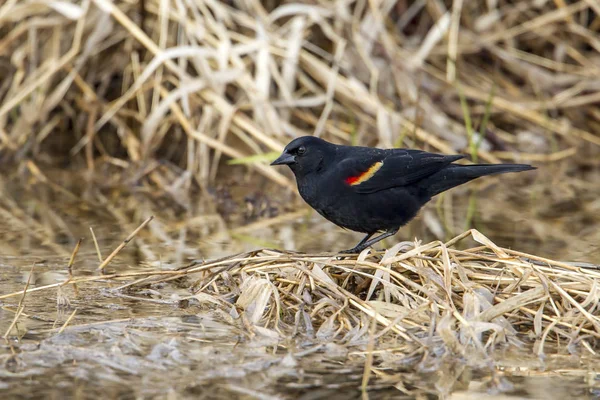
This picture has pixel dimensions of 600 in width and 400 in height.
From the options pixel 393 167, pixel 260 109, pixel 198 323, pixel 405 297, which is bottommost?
pixel 198 323

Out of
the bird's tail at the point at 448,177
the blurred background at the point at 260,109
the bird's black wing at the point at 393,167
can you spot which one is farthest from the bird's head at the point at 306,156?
the blurred background at the point at 260,109

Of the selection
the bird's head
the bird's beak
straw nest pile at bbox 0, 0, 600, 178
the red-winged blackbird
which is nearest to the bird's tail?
the red-winged blackbird

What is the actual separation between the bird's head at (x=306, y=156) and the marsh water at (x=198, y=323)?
0.67 m

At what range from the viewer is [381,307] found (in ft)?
10.4

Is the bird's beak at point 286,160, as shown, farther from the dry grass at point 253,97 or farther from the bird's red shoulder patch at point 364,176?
the dry grass at point 253,97

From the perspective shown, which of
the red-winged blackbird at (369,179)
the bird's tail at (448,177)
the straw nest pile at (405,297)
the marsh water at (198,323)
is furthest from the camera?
the bird's tail at (448,177)

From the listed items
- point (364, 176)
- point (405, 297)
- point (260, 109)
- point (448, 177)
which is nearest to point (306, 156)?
point (364, 176)

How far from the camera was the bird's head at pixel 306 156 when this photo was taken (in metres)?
4.02

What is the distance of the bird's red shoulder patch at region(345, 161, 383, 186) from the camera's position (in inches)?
154

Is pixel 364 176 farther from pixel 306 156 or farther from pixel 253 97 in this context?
pixel 253 97

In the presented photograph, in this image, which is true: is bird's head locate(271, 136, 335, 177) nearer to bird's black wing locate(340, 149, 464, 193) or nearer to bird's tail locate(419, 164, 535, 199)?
bird's black wing locate(340, 149, 464, 193)

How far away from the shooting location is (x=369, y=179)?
13.1 ft

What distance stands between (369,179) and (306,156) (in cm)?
31

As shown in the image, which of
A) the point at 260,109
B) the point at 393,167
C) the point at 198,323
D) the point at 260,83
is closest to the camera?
the point at 198,323
